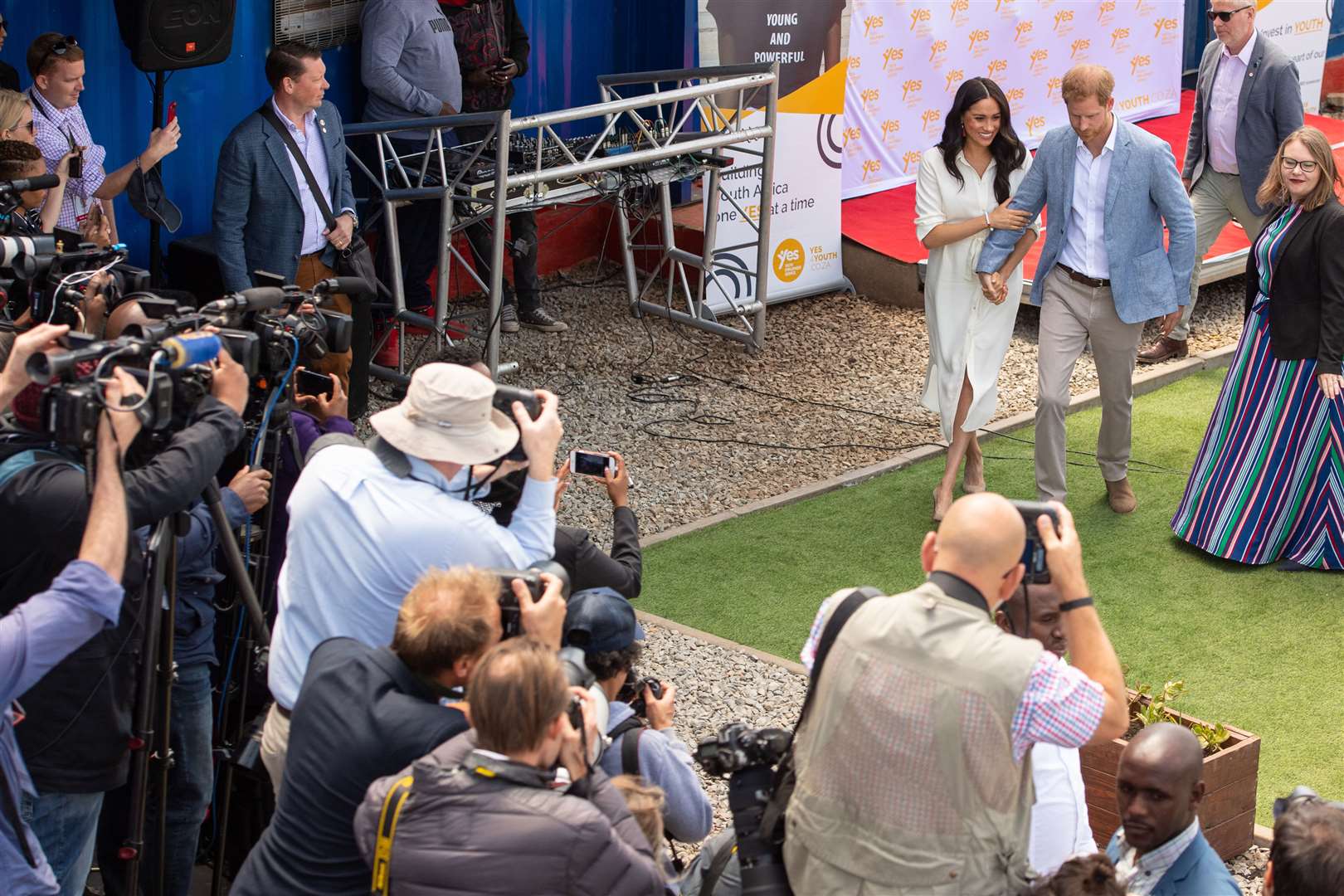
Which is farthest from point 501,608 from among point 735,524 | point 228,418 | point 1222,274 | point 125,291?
point 1222,274

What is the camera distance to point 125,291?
4684 mm

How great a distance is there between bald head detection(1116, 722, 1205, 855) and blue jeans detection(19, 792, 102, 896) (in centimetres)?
238

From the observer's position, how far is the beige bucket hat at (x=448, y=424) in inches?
148

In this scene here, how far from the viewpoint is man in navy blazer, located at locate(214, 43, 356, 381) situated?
788cm

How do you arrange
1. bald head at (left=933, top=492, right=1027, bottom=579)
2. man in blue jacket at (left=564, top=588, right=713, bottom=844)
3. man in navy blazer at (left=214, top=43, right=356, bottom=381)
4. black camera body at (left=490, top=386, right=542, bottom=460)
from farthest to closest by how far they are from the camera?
man in navy blazer at (left=214, top=43, right=356, bottom=381) → black camera body at (left=490, top=386, right=542, bottom=460) → man in blue jacket at (left=564, top=588, right=713, bottom=844) → bald head at (left=933, top=492, right=1027, bottom=579)

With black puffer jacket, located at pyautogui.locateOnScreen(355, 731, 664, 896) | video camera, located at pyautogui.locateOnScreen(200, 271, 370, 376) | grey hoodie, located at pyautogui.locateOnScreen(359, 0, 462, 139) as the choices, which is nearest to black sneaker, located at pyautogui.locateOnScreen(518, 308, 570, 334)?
grey hoodie, located at pyautogui.locateOnScreen(359, 0, 462, 139)

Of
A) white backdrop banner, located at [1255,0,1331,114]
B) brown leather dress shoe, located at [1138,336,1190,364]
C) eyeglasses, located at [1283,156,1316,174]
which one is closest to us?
eyeglasses, located at [1283,156,1316,174]

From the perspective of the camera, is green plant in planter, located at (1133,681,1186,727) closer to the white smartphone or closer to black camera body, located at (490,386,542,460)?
the white smartphone

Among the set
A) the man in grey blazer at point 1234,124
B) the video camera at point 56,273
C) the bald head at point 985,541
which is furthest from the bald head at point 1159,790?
the man in grey blazer at point 1234,124

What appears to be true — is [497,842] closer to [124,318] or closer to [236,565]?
[236,565]

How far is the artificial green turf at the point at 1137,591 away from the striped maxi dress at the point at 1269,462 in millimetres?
127

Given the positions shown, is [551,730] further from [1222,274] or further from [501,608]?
[1222,274]

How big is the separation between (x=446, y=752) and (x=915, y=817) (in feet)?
2.95

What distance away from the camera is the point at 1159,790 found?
145 inches
